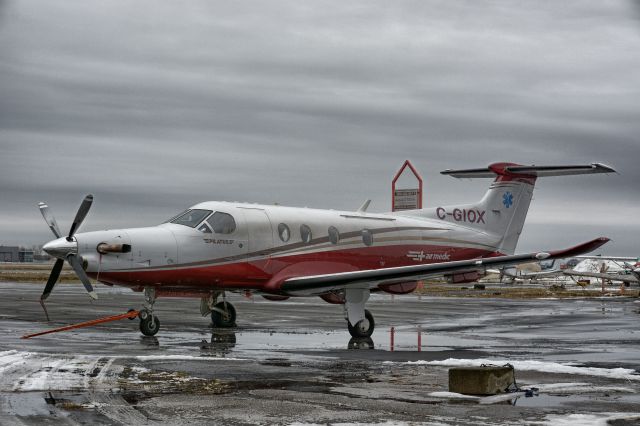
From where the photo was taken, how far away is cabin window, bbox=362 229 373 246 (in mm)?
26000

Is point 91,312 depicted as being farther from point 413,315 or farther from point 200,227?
point 413,315

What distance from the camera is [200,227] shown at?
23.0m

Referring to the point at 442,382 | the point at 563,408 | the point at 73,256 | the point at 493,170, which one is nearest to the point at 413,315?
the point at 493,170

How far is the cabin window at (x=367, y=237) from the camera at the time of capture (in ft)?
85.3

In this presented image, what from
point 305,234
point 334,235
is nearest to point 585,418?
point 305,234

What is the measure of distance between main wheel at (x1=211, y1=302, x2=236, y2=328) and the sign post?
16972 mm

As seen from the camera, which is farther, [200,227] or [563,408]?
[200,227]

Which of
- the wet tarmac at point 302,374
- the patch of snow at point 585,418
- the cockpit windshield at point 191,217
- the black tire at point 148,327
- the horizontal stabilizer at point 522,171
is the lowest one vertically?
the wet tarmac at point 302,374

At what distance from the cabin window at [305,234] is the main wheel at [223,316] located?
308cm

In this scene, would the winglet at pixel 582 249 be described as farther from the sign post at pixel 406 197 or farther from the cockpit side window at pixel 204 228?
the sign post at pixel 406 197

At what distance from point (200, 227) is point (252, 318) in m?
7.30

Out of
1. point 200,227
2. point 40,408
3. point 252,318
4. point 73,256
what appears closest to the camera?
point 40,408

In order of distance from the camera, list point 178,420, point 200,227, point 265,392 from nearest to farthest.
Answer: point 178,420, point 265,392, point 200,227

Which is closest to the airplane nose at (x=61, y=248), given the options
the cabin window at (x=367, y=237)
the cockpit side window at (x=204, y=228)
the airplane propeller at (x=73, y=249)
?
the airplane propeller at (x=73, y=249)
